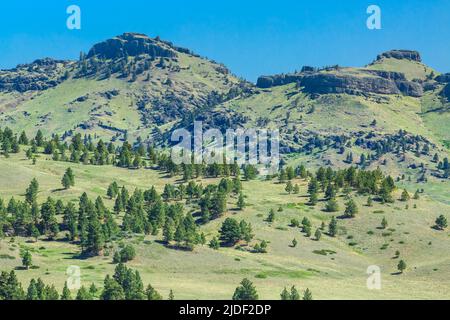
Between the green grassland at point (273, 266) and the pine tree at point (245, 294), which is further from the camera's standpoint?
the green grassland at point (273, 266)

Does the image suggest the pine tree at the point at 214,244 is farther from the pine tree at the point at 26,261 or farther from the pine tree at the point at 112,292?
the pine tree at the point at 112,292

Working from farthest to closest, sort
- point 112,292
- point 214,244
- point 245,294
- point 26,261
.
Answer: point 214,244 → point 26,261 → point 245,294 → point 112,292

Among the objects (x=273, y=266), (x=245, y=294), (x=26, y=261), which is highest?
(x=26, y=261)

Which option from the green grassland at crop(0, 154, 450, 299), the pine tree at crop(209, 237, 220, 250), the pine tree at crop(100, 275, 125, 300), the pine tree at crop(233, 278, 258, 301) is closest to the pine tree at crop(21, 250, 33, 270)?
the green grassland at crop(0, 154, 450, 299)

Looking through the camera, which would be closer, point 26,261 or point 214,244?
point 26,261

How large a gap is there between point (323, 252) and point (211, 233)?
3314 cm

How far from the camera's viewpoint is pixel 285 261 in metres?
176

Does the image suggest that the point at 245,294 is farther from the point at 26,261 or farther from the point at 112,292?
the point at 26,261

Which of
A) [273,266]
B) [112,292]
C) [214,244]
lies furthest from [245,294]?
[214,244]

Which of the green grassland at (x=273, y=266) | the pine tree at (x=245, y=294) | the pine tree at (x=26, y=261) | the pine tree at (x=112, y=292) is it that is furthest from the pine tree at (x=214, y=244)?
the pine tree at (x=112, y=292)

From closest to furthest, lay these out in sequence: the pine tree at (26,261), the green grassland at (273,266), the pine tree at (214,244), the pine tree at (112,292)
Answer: the pine tree at (112,292)
the green grassland at (273,266)
the pine tree at (26,261)
the pine tree at (214,244)
